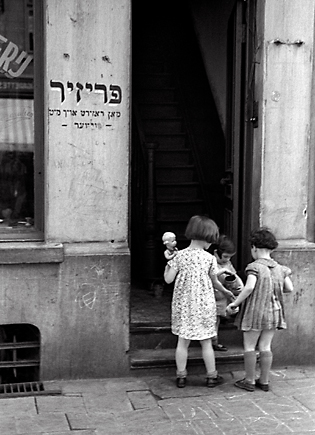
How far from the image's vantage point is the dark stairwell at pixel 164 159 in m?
6.18

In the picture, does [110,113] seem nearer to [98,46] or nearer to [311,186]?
[98,46]

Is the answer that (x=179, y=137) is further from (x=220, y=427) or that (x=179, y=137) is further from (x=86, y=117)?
(x=220, y=427)

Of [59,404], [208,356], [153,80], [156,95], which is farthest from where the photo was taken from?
[153,80]

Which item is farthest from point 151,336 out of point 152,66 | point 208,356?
point 152,66

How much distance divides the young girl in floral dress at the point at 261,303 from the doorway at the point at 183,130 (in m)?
0.91

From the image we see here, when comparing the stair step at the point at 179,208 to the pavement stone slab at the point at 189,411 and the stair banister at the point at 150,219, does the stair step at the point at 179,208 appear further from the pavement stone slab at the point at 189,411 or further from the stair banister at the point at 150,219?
the pavement stone slab at the point at 189,411

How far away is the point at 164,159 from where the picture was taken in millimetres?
9133

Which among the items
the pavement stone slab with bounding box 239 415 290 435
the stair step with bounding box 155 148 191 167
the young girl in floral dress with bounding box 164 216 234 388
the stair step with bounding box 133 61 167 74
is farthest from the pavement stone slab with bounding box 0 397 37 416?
the stair step with bounding box 133 61 167 74

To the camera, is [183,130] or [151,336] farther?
[183,130]

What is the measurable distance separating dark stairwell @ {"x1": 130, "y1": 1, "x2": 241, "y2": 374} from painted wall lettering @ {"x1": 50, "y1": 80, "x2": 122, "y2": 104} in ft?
6.90

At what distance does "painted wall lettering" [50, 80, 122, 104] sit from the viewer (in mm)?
5445

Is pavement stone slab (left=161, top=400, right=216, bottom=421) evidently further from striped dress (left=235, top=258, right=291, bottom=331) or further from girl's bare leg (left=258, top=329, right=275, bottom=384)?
striped dress (left=235, top=258, right=291, bottom=331)

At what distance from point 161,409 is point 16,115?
9.11ft

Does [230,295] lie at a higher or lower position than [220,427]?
higher
